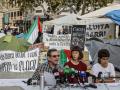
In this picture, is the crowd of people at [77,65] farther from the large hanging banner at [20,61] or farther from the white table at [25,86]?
the large hanging banner at [20,61]

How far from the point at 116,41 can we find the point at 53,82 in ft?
34.7

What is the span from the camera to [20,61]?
10.6m

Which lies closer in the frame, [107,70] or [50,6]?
[107,70]

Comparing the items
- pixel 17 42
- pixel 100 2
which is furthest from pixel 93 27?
pixel 100 2

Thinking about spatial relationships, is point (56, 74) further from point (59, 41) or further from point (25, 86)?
point (59, 41)

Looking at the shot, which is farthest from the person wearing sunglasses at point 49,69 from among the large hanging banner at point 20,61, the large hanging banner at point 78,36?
the large hanging banner at point 78,36

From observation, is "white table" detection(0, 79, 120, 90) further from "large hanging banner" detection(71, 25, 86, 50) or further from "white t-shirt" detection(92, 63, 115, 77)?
"large hanging banner" detection(71, 25, 86, 50)

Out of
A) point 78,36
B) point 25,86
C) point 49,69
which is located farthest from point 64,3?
point 25,86

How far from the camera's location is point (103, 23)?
59.7ft

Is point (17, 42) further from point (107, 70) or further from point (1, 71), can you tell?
point (107, 70)

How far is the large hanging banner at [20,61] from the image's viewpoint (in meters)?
10.4

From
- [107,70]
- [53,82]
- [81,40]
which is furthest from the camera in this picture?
[81,40]

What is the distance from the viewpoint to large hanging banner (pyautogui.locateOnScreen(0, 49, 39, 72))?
10.4 metres

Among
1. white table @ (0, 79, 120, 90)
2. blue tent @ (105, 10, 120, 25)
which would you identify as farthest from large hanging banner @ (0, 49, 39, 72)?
blue tent @ (105, 10, 120, 25)
